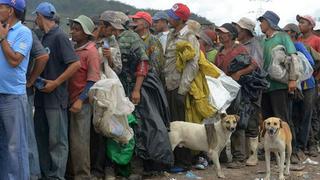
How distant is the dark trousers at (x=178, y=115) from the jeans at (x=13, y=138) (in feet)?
9.52

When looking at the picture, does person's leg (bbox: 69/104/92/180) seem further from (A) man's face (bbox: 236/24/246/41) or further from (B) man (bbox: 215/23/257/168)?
(A) man's face (bbox: 236/24/246/41)

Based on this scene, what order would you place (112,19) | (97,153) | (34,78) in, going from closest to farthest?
(34,78)
(112,19)
(97,153)

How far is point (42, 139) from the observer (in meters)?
5.88

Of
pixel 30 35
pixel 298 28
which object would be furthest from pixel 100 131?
pixel 298 28

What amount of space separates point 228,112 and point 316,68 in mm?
2109

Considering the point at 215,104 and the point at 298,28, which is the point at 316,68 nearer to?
the point at 298,28

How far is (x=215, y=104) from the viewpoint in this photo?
24.3ft

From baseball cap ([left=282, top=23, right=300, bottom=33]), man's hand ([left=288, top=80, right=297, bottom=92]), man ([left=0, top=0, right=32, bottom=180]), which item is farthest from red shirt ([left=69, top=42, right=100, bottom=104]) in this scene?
baseball cap ([left=282, top=23, right=300, bottom=33])

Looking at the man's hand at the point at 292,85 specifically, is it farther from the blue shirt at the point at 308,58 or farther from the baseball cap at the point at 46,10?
the baseball cap at the point at 46,10

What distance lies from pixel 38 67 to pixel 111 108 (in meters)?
1.11

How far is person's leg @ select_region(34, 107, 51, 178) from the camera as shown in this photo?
5844mm

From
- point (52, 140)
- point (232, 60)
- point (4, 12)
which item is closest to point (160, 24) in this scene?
point (232, 60)

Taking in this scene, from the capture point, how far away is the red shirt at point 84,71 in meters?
6.02

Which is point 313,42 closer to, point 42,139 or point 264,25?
point 264,25
